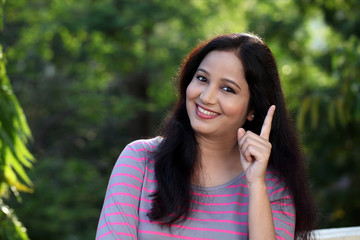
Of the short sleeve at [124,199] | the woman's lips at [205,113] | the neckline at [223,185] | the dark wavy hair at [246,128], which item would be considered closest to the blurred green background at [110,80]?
the dark wavy hair at [246,128]

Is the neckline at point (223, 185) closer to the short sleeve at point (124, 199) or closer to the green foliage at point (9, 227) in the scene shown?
the short sleeve at point (124, 199)

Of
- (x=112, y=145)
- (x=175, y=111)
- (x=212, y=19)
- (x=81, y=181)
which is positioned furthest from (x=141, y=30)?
(x=175, y=111)

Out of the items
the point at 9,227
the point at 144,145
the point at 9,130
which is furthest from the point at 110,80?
the point at 144,145

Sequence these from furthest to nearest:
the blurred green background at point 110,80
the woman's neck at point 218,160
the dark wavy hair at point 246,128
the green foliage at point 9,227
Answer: the blurred green background at point 110,80 < the green foliage at point 9,227 < the woman's neck at point 218,160 < the dark wavy hair at point 246,128

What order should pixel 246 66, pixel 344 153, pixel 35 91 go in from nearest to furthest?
pixel 246 66, pixel 344 153, pixel 35 91

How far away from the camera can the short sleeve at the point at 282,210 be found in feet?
6.56

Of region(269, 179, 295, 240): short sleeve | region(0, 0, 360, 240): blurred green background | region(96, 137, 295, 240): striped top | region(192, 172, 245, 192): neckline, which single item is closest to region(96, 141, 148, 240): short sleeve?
region(96, 137, 295, 240): striped top

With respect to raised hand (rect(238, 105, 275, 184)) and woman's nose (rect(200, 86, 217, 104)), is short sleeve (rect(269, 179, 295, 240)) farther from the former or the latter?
woman's nose (rect(200, 86, 217, 104))

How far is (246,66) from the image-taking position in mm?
2033

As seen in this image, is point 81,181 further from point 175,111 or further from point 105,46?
point 175,111

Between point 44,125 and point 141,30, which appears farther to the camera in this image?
point 141,30

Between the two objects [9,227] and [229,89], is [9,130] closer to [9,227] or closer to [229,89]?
[9,227]

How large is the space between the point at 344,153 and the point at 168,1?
183 inches

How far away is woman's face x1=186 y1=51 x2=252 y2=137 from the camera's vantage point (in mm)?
2020
